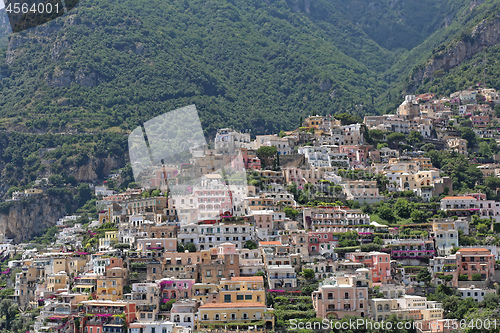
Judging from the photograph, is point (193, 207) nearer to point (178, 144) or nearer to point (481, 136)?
point (178, 144)

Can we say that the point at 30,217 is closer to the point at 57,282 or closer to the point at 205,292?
the point at 57,282

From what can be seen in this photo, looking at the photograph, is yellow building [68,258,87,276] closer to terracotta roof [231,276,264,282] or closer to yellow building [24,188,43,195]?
terracotta roof [231,276,264,282]

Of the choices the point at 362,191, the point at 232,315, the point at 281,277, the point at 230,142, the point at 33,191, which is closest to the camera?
the point at 232,315

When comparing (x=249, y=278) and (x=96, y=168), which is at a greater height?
(x=96, y=168)

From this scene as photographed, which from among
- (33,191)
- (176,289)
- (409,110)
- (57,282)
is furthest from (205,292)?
(409,110)

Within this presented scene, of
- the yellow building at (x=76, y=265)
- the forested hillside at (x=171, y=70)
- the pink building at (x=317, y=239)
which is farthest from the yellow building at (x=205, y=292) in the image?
the forested hillside at (x=171, y=70)

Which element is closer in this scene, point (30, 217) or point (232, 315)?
point (232, 315)

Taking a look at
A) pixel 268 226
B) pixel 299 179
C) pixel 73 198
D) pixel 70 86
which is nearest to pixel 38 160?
pixel 73 198

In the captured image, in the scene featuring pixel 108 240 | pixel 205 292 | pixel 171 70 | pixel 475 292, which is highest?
pixel 171 70
